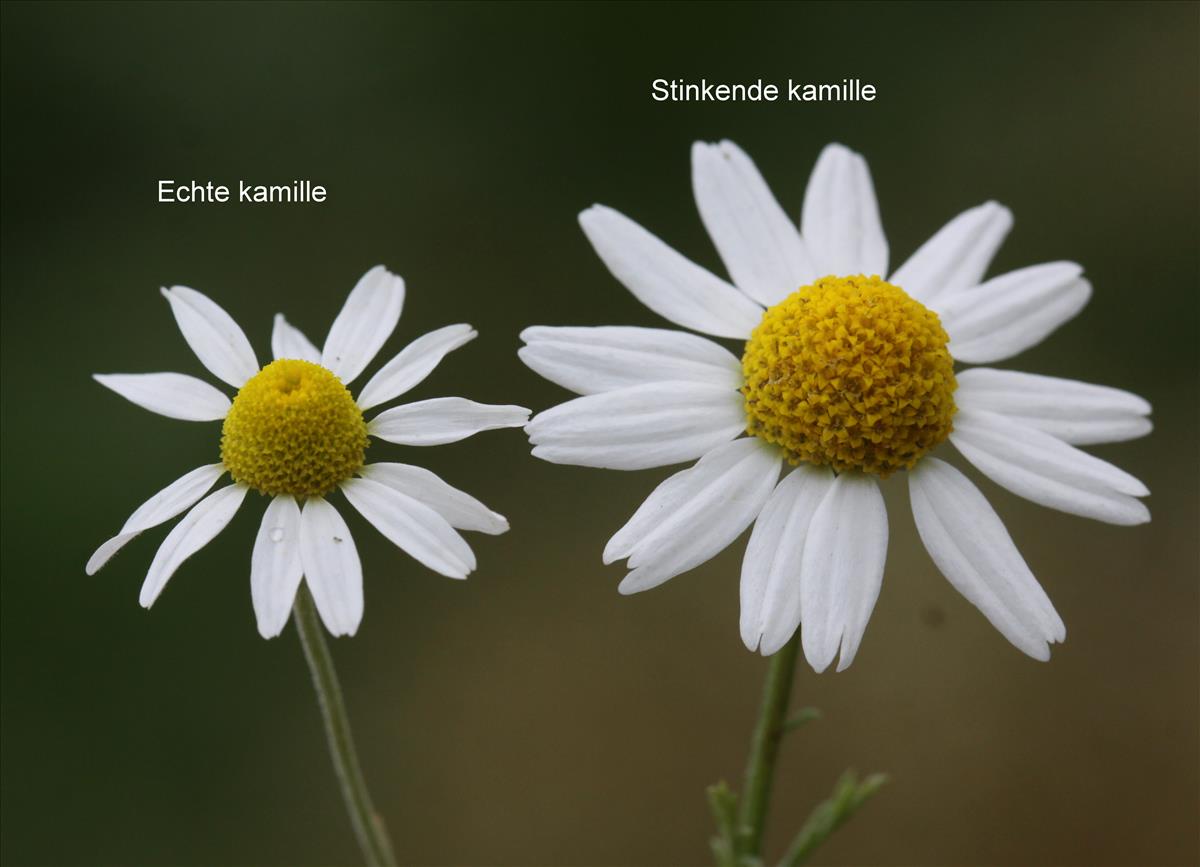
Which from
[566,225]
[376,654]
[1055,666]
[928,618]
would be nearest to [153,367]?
[376,654]

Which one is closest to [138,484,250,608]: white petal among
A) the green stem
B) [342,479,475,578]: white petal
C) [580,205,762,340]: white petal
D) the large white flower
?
the large white flower

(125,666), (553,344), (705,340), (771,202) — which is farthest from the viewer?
(125,666)

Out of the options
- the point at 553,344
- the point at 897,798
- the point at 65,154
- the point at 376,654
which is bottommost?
the point at 897,798

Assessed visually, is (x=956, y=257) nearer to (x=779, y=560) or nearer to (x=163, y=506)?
(x=779, y=560)

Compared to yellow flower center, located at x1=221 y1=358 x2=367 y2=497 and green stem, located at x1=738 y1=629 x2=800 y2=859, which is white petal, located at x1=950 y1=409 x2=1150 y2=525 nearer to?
green stem, located at x1=738 y1=629 x2=800 y2=859

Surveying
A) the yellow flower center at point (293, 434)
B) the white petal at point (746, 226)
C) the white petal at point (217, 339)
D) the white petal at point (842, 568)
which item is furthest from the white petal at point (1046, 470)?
the white petal at point (217, 339)

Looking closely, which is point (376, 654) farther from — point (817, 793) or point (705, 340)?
point (705, 340)

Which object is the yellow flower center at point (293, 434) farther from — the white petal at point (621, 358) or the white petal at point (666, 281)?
the white petal at point (666, 281)

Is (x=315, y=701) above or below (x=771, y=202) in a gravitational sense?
below

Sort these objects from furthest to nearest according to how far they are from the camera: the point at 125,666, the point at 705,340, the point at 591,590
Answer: the point at 591,590, the point at 125,666, the point at 705,340
